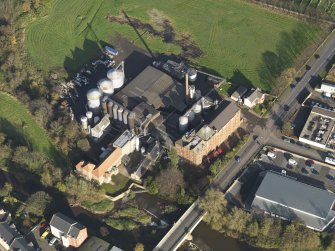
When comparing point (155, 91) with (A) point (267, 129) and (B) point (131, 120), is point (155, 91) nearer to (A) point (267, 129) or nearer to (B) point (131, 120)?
(B) point (131, 120)

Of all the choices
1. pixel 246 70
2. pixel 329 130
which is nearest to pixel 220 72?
pixel 246 70

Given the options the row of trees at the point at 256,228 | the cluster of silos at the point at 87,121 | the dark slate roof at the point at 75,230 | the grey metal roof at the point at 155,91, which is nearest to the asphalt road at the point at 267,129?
the row of trees at the point at 256,228

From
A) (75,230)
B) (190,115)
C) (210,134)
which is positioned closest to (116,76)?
(190,115)

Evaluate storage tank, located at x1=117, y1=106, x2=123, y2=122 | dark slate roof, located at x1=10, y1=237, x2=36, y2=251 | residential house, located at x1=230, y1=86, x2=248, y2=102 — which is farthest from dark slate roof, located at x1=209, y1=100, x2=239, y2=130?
dark slate roof, located at x1=10, y1=237, x2=36, y2=251

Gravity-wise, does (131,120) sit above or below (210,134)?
below

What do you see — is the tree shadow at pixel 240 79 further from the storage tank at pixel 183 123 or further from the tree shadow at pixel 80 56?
the tree shadow at pixel 80 56

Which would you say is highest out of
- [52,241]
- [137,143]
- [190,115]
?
[190,115]

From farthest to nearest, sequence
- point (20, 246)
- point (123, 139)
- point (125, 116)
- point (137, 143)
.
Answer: point (125, 116), point (137, 143), point (123, 139), point (20, 246)

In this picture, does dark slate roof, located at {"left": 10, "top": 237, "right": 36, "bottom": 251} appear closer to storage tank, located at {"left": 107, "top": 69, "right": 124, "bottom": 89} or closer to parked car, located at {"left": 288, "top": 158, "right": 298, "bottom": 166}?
storage tank, located at {"left": 107, "top": 69, "right": 124, "bottom": 89}
